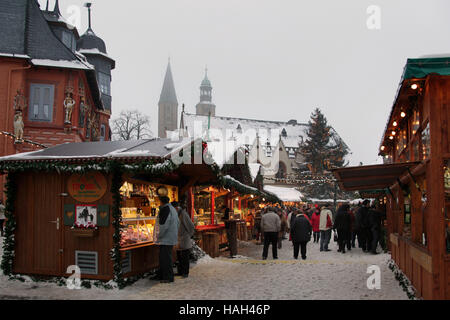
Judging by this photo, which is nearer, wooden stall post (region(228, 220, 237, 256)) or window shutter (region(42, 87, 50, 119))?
wooden stall post (region(228, 220, 237, 256))

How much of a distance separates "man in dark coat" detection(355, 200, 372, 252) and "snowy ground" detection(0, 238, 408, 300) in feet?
11.5

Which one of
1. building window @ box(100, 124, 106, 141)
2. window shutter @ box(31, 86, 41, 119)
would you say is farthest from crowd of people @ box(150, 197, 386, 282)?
building window @ box(100, 124, 106, 141)

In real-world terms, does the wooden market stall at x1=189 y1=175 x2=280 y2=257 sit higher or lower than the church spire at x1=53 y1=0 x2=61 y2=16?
lower

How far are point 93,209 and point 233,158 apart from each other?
11205 millimetres

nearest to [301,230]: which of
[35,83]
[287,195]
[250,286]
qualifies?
[250,286]

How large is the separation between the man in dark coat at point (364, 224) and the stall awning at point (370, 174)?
4.74 m

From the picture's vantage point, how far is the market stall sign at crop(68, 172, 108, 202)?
32.6ft

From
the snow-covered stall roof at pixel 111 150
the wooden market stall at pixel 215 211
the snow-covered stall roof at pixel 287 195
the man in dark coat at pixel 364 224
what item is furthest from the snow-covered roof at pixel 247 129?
the snow-covered stall roof at pixel 111 150

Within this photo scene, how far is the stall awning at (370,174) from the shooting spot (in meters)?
9.19

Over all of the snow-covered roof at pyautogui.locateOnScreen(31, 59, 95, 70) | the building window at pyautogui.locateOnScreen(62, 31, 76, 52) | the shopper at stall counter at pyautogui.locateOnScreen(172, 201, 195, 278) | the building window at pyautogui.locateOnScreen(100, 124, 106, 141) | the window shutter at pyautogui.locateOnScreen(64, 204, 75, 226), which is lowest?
the shopper at stall counter at pyautogui.locateOnScreen(172, 201, 195, 278)

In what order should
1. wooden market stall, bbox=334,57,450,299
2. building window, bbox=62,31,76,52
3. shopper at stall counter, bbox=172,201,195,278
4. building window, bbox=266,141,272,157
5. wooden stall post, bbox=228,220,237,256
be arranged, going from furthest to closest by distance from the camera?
building window, bbox=266,141,272,157
building window, bbox=62,31,76,52
wooden stall post, bbox=228,220,237,256
shopper at stall counter, bbox=172,201,195,278
wooden market stall, bbox=334,57,450,299

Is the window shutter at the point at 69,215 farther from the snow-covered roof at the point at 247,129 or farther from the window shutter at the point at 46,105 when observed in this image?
the snow-covered roof at the point at 247,129

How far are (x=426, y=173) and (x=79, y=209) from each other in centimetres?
692

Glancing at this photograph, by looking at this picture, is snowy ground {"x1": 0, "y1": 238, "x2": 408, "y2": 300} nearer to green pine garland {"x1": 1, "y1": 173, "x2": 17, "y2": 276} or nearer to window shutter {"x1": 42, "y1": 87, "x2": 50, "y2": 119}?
green pine garland {"x1": 1, "y1": 173, "x2": 17, "y2": 276}
